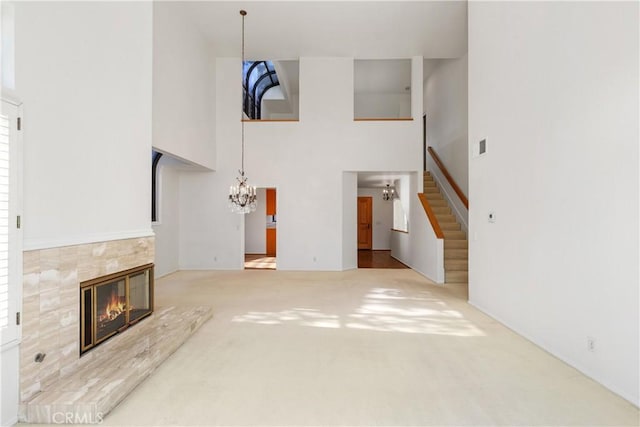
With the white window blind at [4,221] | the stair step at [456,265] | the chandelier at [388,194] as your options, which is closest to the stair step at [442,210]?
the stair step at [456,265]

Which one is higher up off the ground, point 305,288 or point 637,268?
point 637,268

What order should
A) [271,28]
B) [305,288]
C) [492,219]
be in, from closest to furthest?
1. [492,219]
2. [305,288]
3. [271,28]

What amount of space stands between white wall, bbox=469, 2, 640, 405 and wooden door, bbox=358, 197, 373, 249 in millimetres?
8713

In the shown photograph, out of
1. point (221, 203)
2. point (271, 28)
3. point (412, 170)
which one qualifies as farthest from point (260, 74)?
point (412, 170)

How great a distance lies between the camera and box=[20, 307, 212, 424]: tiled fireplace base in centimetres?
211

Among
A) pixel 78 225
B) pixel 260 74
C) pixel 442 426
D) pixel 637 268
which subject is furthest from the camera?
pixel 260 74

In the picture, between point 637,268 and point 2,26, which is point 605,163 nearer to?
point 637,268

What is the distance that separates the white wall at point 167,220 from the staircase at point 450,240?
609 cm

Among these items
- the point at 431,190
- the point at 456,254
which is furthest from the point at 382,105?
the point at 456,254

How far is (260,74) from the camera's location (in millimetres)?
10484

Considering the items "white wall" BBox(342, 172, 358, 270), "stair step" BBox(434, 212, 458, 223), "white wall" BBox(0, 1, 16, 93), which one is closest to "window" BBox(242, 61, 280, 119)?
"white wall" BBox(342, 172, 358, 270)

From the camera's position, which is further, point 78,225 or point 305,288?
point 305,288

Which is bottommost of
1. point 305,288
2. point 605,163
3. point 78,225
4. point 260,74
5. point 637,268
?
point 305,288

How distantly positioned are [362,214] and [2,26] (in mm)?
11858
